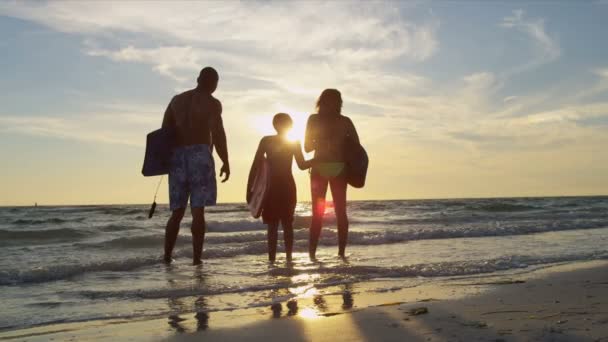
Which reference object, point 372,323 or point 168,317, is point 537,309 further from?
point 168,317

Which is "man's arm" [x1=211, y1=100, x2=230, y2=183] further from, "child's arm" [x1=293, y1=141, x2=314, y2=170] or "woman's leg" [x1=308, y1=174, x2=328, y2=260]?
"woman's leg" [x1=308, y1=174, x2=328, y2=260]

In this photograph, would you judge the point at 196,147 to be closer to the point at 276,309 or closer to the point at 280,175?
the point at 280,175

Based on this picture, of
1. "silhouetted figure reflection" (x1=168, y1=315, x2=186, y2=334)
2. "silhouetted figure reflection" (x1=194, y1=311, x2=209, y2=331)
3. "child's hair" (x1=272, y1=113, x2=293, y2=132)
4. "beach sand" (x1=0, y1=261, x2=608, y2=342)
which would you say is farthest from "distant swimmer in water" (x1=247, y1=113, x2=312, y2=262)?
"silhouetted figure reflection" (x1=168, y1=315, x2=186, y2=334)

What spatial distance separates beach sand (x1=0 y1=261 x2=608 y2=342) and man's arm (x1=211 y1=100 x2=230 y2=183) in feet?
8.71

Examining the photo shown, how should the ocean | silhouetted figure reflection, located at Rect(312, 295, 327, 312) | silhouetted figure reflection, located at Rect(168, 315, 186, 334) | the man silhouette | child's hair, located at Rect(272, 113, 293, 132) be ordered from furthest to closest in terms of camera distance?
child's hair, located at Rect(272, 113, 293, 132) → the man silhouette → the ocean → silhouetted figure reflection, located at Rect(312, 295, 327, 312) → silhouetted figure reflection, located at Rect(168, 315, 186, 334)

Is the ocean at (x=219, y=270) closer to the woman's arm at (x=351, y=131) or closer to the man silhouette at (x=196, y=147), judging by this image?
the man silhouette at (x=196, y=147)

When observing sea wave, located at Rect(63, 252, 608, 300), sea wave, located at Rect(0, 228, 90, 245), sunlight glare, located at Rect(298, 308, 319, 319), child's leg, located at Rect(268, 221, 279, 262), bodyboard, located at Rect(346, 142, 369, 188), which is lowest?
sea wave, located at Rect(0, 228, 90, 245)

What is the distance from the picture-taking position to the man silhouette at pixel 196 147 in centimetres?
618

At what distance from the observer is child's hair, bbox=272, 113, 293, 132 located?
22.2 feet

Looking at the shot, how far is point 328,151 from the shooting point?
6746mm

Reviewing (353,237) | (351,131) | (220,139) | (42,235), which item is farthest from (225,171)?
(42,235)

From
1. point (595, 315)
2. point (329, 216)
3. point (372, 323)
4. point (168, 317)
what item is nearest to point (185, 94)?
point (168, 317)

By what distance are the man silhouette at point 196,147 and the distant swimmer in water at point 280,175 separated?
0.64m

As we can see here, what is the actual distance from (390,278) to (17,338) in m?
3.10
